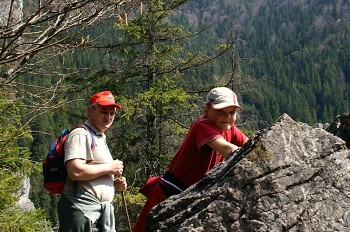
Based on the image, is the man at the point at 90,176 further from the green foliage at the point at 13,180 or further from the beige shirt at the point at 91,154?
the green foliage at the point at 13,180

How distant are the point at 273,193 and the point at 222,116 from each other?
0.91 m

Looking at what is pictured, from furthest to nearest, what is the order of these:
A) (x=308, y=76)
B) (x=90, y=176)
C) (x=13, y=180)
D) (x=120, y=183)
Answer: (x=308, y=76)
(x=13, y=180)
(x=120, y=183)
(x=90, y=176)

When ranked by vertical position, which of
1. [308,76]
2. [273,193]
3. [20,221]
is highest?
[273,193]

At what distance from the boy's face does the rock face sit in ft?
1.83

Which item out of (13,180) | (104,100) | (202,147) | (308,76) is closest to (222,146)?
(202,147)

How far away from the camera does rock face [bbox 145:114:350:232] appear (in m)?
2.59

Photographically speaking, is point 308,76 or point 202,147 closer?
point 202,147

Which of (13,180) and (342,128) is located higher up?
(342,128)

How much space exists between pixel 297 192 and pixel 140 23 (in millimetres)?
12034

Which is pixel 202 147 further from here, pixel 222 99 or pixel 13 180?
pixel 13 180

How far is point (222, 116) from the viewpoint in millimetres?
3428

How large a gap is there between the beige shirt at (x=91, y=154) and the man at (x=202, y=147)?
47 centimetres

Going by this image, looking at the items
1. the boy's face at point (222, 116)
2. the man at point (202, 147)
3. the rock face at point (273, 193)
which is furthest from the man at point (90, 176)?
the rock face at point (273, 193)

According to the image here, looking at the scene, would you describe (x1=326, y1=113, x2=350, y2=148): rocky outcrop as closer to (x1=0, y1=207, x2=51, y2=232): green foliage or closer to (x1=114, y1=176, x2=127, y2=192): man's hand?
(x1=114, y1=176, x2=127, y2=192): man's hand
